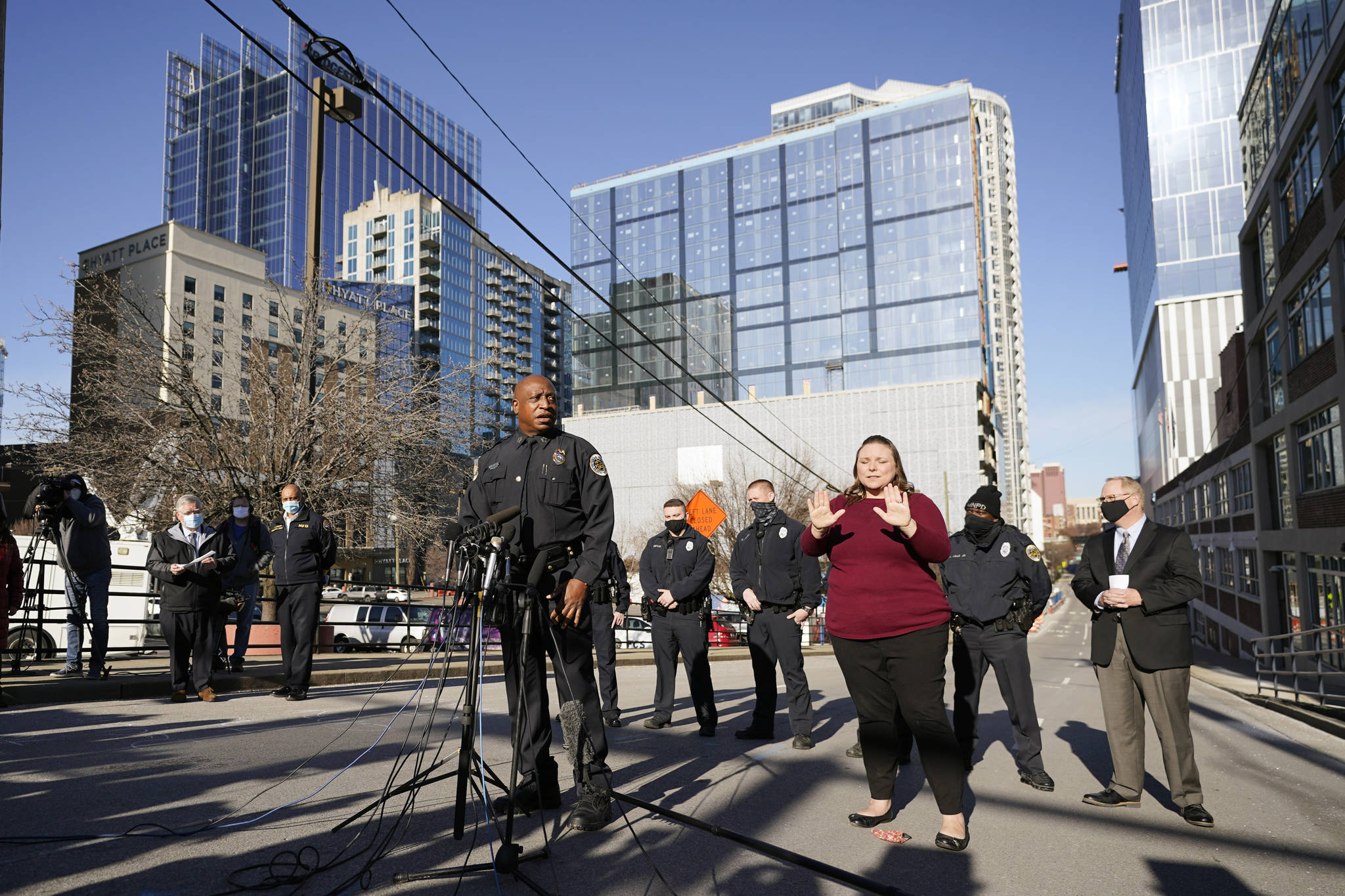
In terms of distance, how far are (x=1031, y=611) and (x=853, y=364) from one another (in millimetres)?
97052

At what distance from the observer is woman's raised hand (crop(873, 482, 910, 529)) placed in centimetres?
405

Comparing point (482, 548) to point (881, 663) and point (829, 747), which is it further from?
point (829, 747)

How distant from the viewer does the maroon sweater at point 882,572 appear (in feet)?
13.8

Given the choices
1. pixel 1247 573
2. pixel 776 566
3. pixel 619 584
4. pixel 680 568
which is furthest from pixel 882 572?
pixel 1247 573

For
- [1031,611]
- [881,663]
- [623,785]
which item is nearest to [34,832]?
[623,785]

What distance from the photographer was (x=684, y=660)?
7.73 meters

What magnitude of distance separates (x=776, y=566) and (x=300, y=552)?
4531mm

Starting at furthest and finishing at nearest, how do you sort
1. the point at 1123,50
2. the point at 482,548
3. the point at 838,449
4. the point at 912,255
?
1. the point at 1123,50
2. the point at 912,255
3. the point at 838,449
4. the point at 482,548

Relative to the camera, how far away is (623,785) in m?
5.16

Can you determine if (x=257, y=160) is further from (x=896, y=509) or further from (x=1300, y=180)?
(x=896, y=509)

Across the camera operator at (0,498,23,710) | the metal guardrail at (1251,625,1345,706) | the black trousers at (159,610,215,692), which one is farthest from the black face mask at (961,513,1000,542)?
the metal guardrail at (1251,625,1345,706)

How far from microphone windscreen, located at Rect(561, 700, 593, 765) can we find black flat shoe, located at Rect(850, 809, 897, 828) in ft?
4.73

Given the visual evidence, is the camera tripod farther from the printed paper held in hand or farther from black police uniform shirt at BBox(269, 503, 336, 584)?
the printed paper held in hand

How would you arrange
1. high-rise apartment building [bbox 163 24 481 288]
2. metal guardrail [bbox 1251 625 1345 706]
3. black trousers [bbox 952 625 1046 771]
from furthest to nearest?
1. high-rise apartment building [bbox 163 24 481 288]
2. metal guardrail [bbox 1251 625 1345 706]
3. black trousers [bbox 952 625 1046 771]
